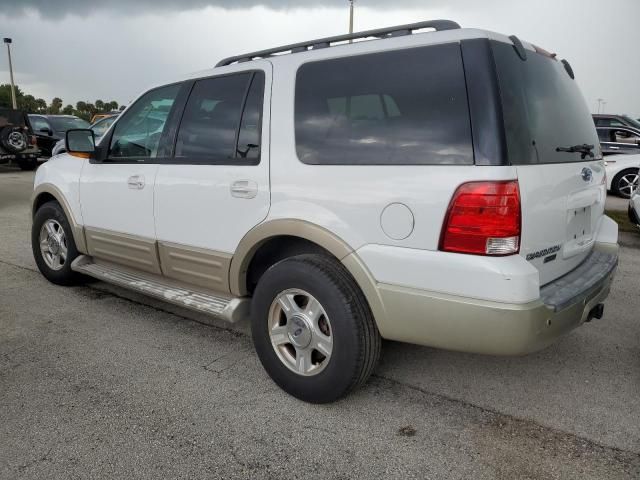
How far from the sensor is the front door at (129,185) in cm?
357

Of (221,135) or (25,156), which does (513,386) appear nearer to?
(221,135)

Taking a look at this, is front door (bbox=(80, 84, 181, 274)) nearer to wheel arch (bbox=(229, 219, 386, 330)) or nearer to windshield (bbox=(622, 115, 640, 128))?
wheel arch (bbox=(229, 219, 386, 330))

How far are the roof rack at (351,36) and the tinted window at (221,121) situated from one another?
25 centimetres

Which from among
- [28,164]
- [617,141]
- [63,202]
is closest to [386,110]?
[63,202]

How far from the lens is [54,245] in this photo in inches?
182

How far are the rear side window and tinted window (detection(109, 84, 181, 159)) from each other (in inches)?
48.3

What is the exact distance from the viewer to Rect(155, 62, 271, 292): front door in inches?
116

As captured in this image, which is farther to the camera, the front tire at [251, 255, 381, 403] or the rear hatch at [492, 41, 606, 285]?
the front tire at [251, 255, 381, 403]

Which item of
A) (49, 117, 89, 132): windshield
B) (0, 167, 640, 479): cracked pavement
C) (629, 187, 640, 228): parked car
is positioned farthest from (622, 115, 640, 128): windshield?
(49, 117, 89, 132): windshield

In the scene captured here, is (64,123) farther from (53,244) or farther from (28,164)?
(53,244)

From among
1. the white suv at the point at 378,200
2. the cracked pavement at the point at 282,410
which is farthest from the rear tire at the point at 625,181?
the white suv at the point at 378,200

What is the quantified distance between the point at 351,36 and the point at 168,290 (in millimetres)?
2008

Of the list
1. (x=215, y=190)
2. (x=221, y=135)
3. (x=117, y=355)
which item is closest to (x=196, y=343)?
(x=117, y=355)

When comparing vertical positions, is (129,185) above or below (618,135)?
below
